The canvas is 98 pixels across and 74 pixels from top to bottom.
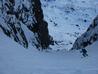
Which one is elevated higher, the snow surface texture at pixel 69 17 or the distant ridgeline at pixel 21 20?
the distant ridgeline at pixel 21 20

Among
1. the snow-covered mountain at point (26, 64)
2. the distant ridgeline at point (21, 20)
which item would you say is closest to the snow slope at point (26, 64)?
the snow-covered mountain at point (26, 64)

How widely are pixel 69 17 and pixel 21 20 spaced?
442ft

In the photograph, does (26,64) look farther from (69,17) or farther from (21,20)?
(69,17)

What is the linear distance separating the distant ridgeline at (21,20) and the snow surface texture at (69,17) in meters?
81.3

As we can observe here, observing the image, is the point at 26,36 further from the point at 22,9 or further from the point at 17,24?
the point at 22,9

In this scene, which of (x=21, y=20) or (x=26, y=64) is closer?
(x=26, y=64)

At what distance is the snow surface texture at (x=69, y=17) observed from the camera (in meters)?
121

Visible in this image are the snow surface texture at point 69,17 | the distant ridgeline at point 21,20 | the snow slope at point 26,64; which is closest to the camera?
the snow slope at point 26,64

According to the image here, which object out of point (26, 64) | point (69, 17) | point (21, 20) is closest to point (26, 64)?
point (26, 64)

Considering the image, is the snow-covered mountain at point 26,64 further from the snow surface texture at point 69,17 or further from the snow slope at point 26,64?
the snow surface texture at point 69,17

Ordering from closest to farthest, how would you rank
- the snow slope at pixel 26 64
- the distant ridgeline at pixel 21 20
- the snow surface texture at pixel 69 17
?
the snow slope at pixel 26 64 < the distant ridgeline at pixel 21 20 < the snow surface texture at pixel 69 17

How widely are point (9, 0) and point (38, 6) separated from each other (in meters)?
9.68

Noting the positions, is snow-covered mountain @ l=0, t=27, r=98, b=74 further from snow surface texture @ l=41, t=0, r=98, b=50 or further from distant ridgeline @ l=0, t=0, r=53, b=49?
snow surface texture @ l=41, t=0, r=98, b=50

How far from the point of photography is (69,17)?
509 ft
